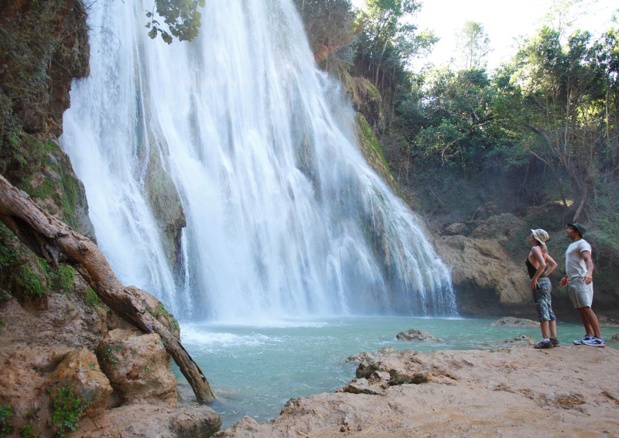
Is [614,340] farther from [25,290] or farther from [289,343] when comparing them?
[25,290]

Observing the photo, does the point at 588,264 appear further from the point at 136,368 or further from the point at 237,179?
the point at 237,179

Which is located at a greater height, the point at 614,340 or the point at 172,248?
the point at 172,248

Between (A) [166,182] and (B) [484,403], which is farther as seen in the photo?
(A) [166,182]

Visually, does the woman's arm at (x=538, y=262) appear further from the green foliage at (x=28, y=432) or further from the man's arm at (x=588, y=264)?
the green foliage at (x=28, y=432)

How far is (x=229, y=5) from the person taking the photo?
63.3 feet

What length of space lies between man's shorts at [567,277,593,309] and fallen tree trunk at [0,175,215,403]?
4.73m

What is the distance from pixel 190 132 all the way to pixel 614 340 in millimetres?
13087

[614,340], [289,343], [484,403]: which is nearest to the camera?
[484,403]

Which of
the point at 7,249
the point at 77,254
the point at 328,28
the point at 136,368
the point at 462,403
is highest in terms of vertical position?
the point at 328,28

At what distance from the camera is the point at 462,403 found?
344 centimetres

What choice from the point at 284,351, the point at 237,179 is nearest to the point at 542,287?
the point at 284,351

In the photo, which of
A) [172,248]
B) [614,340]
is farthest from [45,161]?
[614,340]

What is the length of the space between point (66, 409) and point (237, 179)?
12.4 m

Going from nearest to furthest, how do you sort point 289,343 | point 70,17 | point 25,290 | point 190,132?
point 25,290, point 70,17, point 289,343, point 190,132
